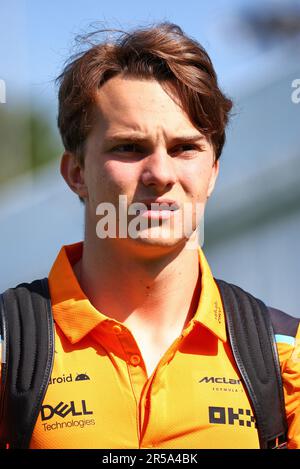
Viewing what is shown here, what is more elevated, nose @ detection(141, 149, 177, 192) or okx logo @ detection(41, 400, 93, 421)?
nose @ detection(141, 149, 177, 192)

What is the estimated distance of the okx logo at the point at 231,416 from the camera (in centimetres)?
229

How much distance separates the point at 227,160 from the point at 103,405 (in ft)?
11.7

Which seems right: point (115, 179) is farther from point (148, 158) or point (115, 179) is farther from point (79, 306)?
point (79, 306)

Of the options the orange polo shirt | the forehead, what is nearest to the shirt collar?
the orange polo shirt

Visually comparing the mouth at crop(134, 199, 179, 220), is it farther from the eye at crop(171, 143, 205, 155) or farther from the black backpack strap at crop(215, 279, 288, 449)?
the black backpack strap at crop(215, 279, 288, 449)

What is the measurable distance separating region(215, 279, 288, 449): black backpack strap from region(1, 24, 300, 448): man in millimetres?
29

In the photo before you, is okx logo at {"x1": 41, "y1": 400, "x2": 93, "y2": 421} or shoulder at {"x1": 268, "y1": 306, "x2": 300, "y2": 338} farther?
shoulder at {"x1": 268, "y1": 306, "x2": 300, "y2": 338}

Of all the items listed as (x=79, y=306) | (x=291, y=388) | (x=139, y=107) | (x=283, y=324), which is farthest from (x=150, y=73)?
(x=291, y=388)

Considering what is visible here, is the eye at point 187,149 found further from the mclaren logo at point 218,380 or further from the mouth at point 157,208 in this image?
the mclaren logo at point 218,380

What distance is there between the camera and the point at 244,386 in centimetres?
232

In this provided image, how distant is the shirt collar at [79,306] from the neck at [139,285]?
2.4 inches

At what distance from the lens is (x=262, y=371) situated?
2312 mm

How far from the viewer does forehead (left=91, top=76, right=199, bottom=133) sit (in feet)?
7.65
